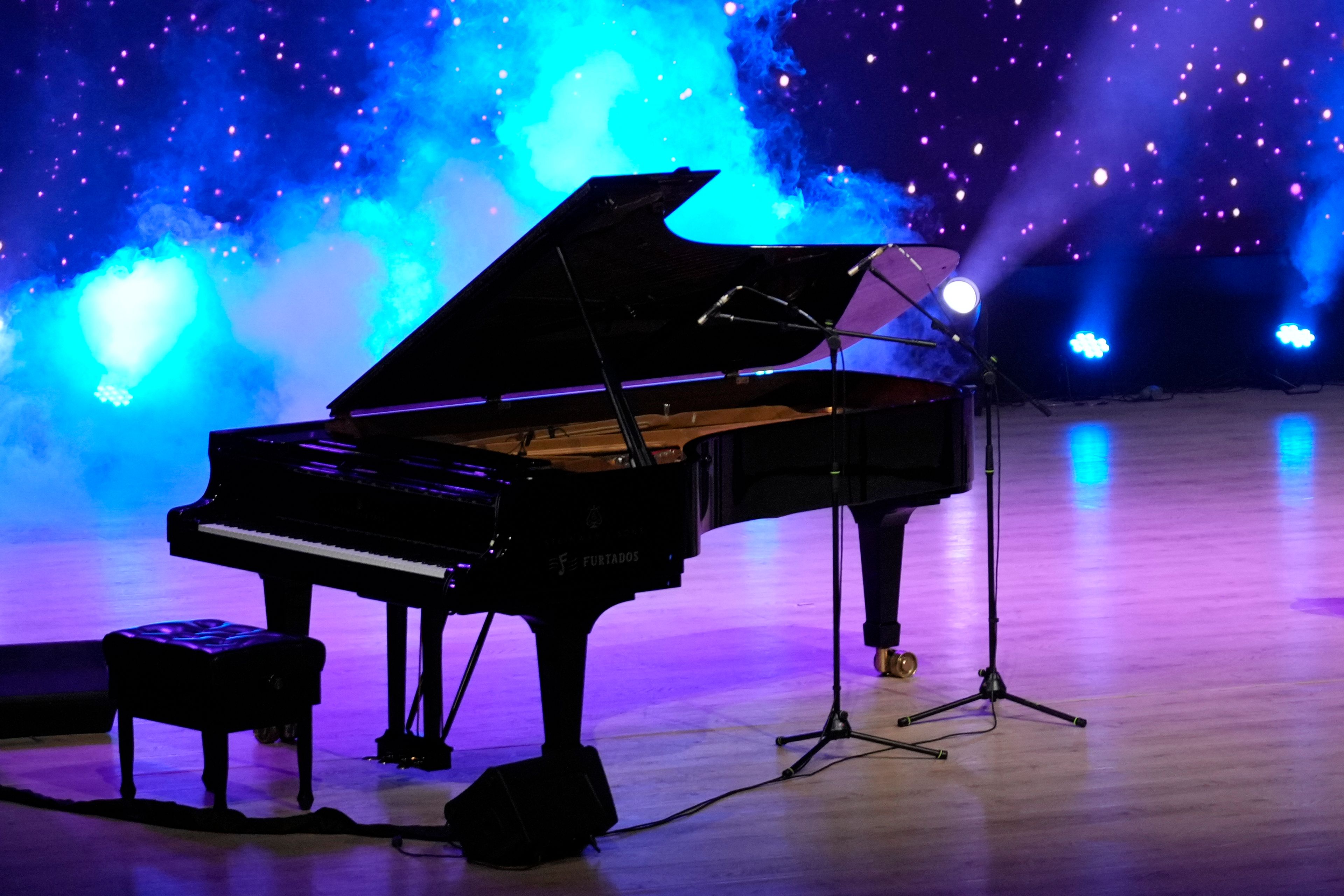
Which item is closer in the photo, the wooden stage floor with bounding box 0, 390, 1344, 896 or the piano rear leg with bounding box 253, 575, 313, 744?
the wooden stage floor with bounding box 0, 390, 1344, 896

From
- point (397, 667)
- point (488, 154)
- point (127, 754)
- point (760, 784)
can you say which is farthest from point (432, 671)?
point (488, 154)

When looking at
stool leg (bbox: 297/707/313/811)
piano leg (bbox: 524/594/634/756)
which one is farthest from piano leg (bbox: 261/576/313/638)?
piano leg (bbox: 524/594/634/756)

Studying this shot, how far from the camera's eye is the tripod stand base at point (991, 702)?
431 cm

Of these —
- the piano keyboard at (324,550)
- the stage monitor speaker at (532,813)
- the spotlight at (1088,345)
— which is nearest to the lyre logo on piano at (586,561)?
the piano keyboard at (324,550)

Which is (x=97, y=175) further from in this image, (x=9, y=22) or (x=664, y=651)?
(x=664, y=651)

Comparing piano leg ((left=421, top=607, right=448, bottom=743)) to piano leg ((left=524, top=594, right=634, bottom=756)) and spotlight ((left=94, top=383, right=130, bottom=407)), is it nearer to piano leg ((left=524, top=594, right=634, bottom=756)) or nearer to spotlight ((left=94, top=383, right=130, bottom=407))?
piano leg ((left=524, top=594, right=634, bottom=756))

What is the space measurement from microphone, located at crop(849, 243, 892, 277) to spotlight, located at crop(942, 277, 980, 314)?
0.74 ft

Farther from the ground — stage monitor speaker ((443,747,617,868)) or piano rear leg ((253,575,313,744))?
piano rear leg ((253,575,313,744))

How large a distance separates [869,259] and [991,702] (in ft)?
4.33

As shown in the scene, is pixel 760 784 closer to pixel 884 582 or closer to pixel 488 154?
pixel 884 582

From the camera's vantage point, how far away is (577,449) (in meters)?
4.60

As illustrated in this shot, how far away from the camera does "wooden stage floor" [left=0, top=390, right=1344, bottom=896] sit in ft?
10.9

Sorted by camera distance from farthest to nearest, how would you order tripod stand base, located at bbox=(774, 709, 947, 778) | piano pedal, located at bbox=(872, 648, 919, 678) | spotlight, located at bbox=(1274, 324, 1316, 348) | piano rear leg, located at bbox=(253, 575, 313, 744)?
spotlight, located at bbox=(1274, 324, 1316, 348) < piano pedal, located at bbox=(872, 648, 919, 678) < piano rear leg, located at bbox=(253, 575, 313, 744) < tripod stand base, located at bbox=(774, 709, 947, 778)

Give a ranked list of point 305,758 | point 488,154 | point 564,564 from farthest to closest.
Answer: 1. point 488,154
2. point 305,758
3. point 564,564
